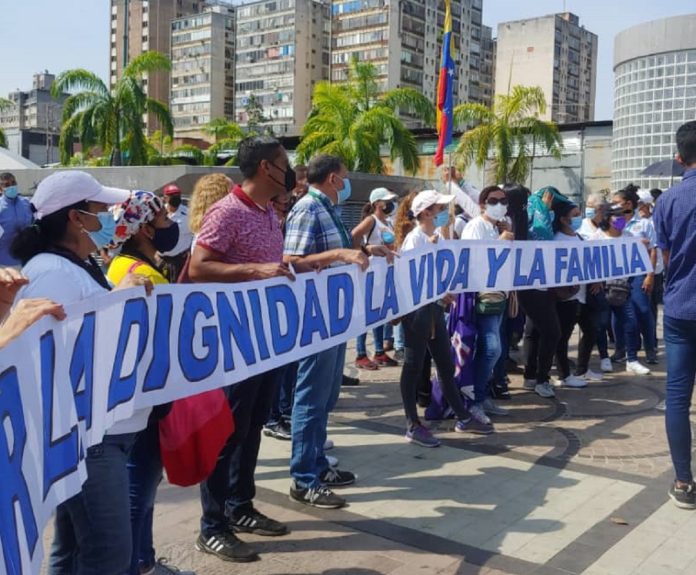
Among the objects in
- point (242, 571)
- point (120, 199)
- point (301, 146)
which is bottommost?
point (242, 571)

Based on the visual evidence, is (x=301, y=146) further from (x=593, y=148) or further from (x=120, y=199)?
(x=120, y=199)

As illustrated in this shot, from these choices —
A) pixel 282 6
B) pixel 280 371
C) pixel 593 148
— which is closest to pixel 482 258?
pixel 280 371

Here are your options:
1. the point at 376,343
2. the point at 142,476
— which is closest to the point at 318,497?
the point at 142,476

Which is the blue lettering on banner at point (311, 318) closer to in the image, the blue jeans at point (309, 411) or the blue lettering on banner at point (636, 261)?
the blue jeans at point (309, 411)

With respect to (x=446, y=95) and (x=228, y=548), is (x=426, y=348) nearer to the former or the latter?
(x=228, y=548)

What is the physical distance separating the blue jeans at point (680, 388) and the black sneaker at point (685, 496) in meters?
0.05

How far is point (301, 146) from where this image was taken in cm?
3466

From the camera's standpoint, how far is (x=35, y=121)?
482ft

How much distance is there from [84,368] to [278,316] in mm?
1526

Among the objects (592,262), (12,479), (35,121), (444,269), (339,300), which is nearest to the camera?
(12,479)

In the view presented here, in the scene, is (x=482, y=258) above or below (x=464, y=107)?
below

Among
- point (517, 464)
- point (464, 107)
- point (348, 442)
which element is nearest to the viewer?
point (517, 464)

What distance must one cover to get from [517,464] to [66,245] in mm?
3613

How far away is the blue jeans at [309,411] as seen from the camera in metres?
4.47
